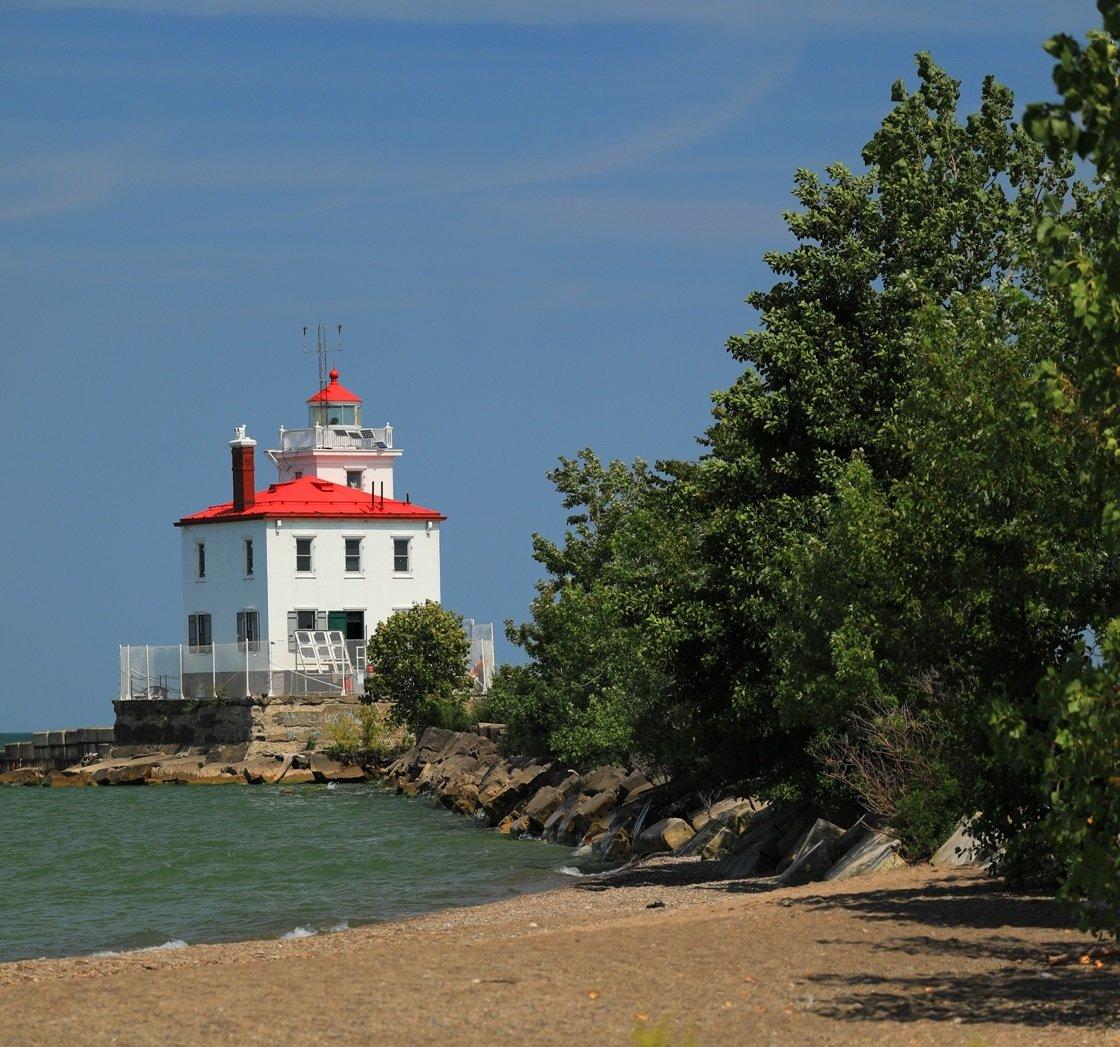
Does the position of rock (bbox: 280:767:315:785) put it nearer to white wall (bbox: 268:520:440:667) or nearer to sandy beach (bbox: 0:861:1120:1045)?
white wall (bbox: 268:520:440:667)

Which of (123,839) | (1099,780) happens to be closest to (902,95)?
(1099,780)

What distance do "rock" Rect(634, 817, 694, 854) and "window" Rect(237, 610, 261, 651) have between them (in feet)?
136

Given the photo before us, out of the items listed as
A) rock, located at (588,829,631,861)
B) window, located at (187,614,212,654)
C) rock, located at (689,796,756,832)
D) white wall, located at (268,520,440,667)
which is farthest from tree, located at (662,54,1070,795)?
window, located at (187,614,212,654)

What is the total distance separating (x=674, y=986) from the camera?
1315cm

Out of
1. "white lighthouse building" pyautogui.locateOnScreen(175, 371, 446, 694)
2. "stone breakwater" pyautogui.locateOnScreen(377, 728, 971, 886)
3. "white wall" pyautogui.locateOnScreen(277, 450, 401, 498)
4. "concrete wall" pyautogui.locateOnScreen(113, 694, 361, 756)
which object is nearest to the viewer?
"stone breakwater" pyautogui.locateOnScreen(377, 728, 971, 886)

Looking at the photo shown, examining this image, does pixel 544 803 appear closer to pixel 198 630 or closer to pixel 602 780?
pixel 602 780

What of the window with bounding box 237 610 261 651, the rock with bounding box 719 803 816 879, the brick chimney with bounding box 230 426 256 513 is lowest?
the rock with bounding box 719 803 816 879

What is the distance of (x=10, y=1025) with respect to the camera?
41.5 ft

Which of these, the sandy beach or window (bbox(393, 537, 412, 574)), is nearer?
the sandy beach

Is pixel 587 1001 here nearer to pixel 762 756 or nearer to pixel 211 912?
pixel 762 756

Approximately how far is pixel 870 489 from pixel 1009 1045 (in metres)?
10.5

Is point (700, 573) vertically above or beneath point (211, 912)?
above

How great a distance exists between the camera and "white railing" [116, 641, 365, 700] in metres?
69.1

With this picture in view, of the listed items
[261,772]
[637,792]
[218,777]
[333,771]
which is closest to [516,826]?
[637,792]
